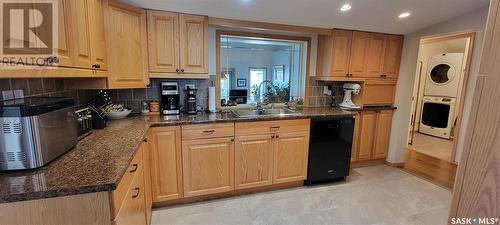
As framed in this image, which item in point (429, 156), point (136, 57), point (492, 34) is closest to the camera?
point (492, 34)

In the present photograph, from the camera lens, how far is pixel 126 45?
215 cm

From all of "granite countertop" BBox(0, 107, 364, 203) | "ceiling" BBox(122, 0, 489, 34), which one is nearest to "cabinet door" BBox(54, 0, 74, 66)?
"granite countertop" BBox(0, 107, 364, 203)

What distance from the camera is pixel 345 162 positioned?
9.77 ft

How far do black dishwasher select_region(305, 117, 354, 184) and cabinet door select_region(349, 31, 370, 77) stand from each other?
79 cm

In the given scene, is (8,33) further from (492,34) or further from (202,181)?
(202,181)

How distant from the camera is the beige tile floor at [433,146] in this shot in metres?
4.14

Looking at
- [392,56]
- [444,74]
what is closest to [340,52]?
[392,56]

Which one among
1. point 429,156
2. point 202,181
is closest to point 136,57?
point 202,181

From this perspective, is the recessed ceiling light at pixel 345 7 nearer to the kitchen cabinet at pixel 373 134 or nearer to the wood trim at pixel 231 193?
the kitchen cabinet at pixel 373 134

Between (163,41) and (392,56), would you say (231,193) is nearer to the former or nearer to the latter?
(163,41)

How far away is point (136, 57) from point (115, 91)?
60 cm

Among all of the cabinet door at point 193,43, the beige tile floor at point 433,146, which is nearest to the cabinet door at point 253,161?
the cabinet door at point 193,43

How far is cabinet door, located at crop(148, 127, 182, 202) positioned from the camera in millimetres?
2234

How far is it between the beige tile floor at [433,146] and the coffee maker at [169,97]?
436 cm
